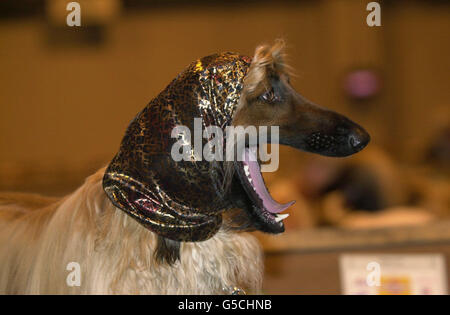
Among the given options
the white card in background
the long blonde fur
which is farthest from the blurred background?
the long blonde fur

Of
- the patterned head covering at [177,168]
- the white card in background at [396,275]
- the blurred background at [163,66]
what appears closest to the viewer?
the patterned head covering at [177,168]

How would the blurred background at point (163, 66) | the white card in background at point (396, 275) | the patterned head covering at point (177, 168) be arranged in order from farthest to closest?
the blurred background at point (163, 66) → the white card in background at point (396, 275) → the patterned head covering at point (177, 168)

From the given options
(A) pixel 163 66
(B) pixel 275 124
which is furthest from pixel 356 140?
(A) pixel 163 66

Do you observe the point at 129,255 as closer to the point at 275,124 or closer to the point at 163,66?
the point at 275,124

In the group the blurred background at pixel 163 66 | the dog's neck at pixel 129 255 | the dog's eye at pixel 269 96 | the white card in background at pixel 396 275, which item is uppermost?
the blurred background at pixel 163 66

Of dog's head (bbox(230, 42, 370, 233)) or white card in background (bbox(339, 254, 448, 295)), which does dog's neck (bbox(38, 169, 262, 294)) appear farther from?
white card in background (bbox(339, 254, 448, 295))

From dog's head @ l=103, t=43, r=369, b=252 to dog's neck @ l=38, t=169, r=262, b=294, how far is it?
58 millimetres

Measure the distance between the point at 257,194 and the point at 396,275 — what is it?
0.73 m

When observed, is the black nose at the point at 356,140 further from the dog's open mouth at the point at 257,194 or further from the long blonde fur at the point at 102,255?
the long blonde fur at the point at 102,255

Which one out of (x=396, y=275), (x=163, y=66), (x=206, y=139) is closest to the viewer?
(x=206, y=139)

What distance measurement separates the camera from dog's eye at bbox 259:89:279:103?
917 mm

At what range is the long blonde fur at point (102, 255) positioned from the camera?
925 mm

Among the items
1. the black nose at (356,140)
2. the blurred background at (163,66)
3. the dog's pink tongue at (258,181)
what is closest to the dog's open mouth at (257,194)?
the dog's pink tongue at (258,181)

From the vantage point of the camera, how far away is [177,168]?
2.91 ft
